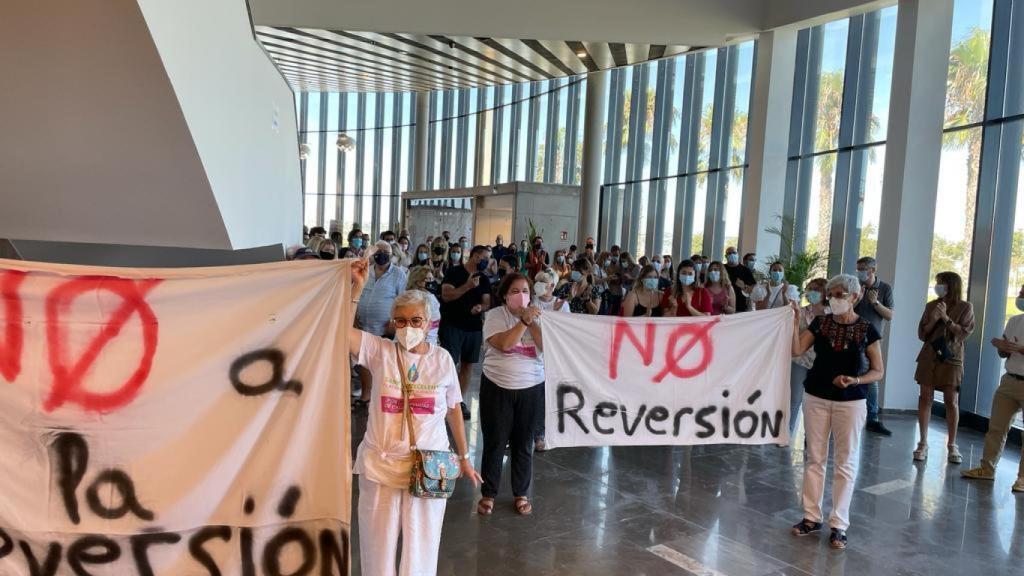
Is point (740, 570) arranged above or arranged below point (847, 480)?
below

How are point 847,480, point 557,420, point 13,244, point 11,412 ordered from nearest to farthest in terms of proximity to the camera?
1. point 11,412
2. point 847,480
3. point 557,420
4. point 13,244

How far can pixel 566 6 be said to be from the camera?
13016 mm

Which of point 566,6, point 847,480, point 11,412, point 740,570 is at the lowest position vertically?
point 740,570

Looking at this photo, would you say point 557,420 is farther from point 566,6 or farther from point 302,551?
point 566,6

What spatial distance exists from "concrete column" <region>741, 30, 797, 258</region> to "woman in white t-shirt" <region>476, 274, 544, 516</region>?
9046 mm

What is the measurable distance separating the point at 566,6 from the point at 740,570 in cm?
1092

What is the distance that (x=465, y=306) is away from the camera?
298 inches

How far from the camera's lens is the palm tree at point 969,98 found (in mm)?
9297

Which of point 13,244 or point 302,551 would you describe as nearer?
point 302,551

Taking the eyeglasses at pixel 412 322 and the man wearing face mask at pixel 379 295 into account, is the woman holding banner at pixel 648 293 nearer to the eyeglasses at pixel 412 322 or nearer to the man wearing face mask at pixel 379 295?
Answer: the man wearing face mask at pixel 379 295

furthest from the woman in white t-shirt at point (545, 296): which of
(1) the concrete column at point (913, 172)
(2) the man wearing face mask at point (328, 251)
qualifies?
(1) the concrete column at point (913, 172)

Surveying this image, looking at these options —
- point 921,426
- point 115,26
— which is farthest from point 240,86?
point 921,426

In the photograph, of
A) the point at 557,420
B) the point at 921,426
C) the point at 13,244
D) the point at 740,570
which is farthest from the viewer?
the point at 921,426

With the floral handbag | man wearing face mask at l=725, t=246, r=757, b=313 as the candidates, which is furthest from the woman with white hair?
man wearing face mask at l=725, t=246, r=757, b=313
